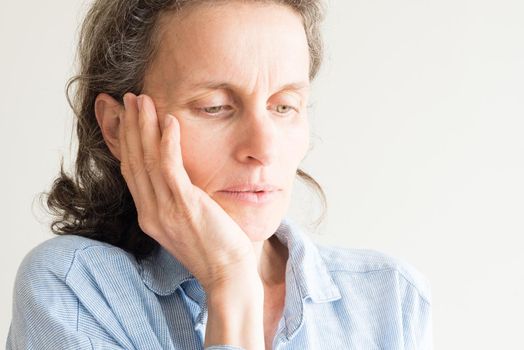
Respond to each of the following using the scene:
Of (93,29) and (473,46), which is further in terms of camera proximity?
(473,46)

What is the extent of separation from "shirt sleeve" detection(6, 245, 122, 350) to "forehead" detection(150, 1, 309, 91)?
42 cm

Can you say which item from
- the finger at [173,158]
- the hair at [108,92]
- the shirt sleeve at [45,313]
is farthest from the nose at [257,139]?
the shirt sleeve at [45,313]

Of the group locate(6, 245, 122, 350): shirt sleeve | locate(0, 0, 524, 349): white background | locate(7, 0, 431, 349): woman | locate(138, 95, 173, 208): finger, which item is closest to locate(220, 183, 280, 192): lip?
locate(7, 0, 431, 349): woman

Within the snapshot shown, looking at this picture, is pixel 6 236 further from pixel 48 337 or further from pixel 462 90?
pixel 462 90

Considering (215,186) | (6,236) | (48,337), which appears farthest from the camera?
(6,236)

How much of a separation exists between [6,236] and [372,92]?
49.3 inches

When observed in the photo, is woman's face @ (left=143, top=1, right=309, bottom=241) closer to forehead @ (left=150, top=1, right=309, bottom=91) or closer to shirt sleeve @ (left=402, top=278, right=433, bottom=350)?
forehead @ (left=150, top=1, right=309, bottom=91)

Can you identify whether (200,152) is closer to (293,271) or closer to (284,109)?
(284,109)

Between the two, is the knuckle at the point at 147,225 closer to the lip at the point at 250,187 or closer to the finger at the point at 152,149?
the finger at the point at 152,149

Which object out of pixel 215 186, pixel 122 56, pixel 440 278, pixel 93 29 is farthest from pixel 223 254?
pixel 440 278

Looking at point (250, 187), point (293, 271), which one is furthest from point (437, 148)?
point (250, 187)

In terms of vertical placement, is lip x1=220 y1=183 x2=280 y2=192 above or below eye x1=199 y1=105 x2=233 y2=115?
below

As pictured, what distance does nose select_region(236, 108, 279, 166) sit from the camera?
1775 millimetres

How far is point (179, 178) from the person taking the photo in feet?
5.86
